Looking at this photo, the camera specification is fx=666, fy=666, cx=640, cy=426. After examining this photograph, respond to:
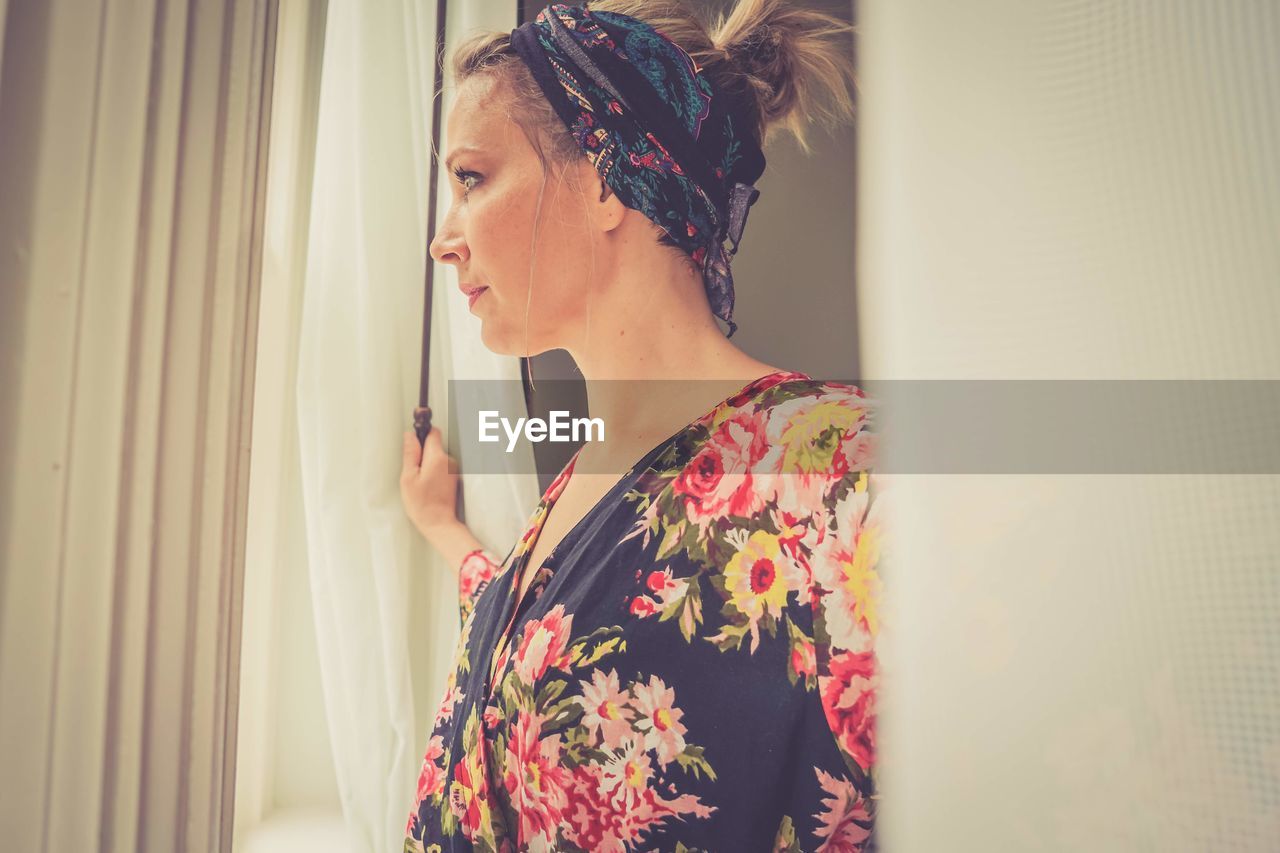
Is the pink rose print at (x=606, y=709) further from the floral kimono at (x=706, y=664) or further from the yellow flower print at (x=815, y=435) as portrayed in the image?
the yellow flower print at (x=815, y=435)

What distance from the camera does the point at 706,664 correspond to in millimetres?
539

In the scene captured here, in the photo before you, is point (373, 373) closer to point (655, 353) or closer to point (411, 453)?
point (411, 453)

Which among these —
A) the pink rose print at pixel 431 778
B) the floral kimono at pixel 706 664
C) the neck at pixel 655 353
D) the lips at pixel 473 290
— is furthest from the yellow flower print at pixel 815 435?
the pink rose print at pixel 431 778

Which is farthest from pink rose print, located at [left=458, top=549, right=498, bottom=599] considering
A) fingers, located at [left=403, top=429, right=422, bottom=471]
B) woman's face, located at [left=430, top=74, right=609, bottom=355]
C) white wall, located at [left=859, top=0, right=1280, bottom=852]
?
white wall, located at [left=859, top=0, right=1280, bottom=852]

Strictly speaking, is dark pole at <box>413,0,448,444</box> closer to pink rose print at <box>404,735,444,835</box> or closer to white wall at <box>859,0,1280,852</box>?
pink rose print at <box>404,735,444,835</box>

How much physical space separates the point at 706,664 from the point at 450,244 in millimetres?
532

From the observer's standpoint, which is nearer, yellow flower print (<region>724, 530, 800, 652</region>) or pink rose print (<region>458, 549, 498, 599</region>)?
yellow flower print (<region>724, 530, 800, 652</region>)

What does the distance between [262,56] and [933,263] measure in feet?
2.18

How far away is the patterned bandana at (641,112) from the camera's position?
2.19 feet

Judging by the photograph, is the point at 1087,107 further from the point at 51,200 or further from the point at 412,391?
the point at 412,391

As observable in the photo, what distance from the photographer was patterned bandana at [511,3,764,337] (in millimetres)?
666

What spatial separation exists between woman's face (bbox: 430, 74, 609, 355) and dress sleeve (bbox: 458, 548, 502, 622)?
271 mm

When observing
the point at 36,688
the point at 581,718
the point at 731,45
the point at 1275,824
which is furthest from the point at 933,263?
the point at 36,688

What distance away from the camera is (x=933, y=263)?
0.29 metres
